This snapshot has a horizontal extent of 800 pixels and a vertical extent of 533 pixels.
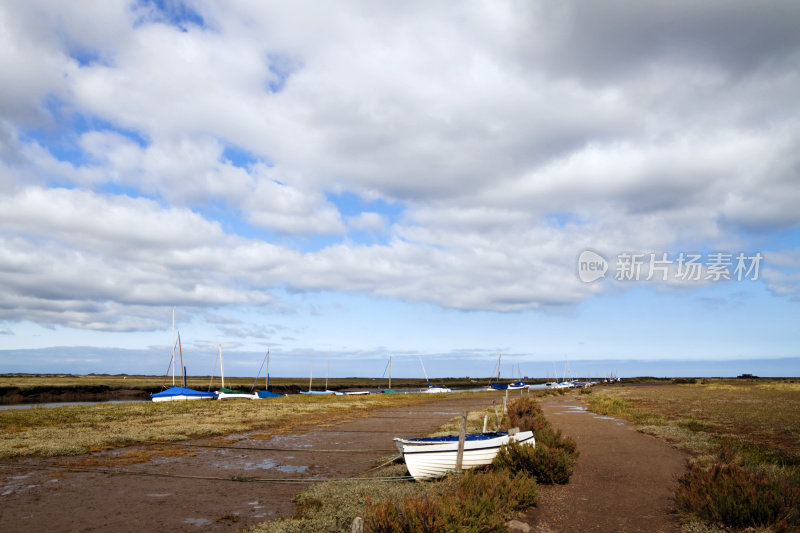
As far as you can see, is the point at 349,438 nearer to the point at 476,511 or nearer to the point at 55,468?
the point at 55,468

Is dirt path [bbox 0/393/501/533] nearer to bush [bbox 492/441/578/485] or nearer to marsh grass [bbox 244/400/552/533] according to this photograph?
marsh grass [bbox 244/400/552/533]

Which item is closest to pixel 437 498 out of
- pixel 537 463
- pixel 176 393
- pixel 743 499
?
pixel 537 463

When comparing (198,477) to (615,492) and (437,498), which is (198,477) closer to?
(437,498)

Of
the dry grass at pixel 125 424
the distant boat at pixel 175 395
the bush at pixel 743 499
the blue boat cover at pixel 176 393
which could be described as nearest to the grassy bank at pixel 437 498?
the bush at pixel 743 499

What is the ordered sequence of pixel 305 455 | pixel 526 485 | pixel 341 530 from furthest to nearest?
1. pixel 305 455
2. pixel 526 485
3. pixel 341 530

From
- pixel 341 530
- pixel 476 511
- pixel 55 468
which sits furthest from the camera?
pixel 55 468

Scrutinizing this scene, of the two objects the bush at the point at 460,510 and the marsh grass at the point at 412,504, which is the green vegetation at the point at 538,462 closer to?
the marsh grass at the point at 412,504

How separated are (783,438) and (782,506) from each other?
16.6m

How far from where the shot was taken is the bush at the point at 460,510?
363 inches

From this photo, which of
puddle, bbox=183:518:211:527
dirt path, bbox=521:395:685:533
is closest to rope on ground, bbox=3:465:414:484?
puddle, bbox=183:518:211:527

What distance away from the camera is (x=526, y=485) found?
527 inches

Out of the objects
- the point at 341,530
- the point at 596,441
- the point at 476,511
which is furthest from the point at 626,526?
the point at 596,441

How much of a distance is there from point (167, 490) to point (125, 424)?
19.7 m

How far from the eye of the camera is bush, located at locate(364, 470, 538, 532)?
9219 millimetres
